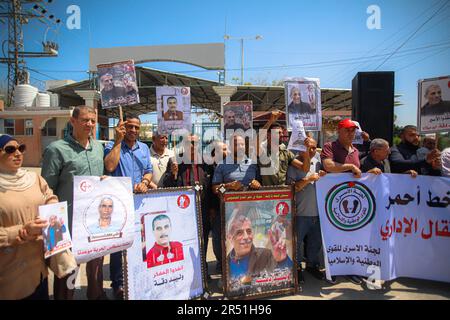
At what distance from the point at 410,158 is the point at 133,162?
3.76 meters

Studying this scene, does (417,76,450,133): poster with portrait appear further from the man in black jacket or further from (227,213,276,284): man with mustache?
(227,213,276,284): man with mustache

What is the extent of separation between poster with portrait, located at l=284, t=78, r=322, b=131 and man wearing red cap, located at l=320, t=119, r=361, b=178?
11.5 inches

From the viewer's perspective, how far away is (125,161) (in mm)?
3250

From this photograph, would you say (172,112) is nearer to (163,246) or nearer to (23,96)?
(163,246)

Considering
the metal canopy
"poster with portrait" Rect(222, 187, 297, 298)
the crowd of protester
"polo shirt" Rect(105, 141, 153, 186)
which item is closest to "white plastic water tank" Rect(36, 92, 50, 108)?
the metal canopy

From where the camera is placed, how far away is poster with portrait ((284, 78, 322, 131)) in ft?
11.7

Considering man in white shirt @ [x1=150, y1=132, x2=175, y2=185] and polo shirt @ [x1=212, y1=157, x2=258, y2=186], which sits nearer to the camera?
polo shirt @ [x1=212, y1=157, x2=258, y2=186]

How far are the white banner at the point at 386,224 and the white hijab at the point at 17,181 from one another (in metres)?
2.98

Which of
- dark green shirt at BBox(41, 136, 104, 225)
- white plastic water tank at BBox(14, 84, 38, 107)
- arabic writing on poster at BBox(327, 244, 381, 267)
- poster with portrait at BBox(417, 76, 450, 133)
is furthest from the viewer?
white plastic water tank at BBox(14, 84, 38, 107)

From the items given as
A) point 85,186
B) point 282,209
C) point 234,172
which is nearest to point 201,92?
point 234,172

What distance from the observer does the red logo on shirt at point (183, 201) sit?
10.2 feet

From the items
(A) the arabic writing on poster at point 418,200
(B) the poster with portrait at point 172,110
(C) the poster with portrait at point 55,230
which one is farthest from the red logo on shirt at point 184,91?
(A) the arabic writing on poster at point 418,200
